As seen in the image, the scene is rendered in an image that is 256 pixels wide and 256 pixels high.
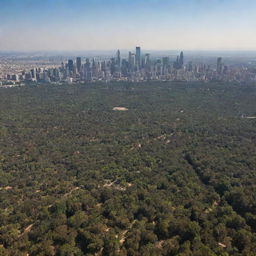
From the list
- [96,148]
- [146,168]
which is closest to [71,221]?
[146,168]

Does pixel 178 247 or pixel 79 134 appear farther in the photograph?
pixel 79 134

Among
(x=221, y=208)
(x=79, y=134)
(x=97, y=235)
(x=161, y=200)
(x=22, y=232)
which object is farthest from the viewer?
(x=79, y=134)

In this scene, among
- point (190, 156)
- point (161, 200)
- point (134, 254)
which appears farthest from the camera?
point (190, 156)

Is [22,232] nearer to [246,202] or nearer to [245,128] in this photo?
[246,202]

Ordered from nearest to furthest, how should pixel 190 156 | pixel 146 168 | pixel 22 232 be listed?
pixel 22 232, pixel 146 168, pixel 190 156

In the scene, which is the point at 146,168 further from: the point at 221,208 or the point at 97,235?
the point at 97,235

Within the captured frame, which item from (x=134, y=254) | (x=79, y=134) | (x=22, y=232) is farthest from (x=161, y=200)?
(x=79, y=134)
